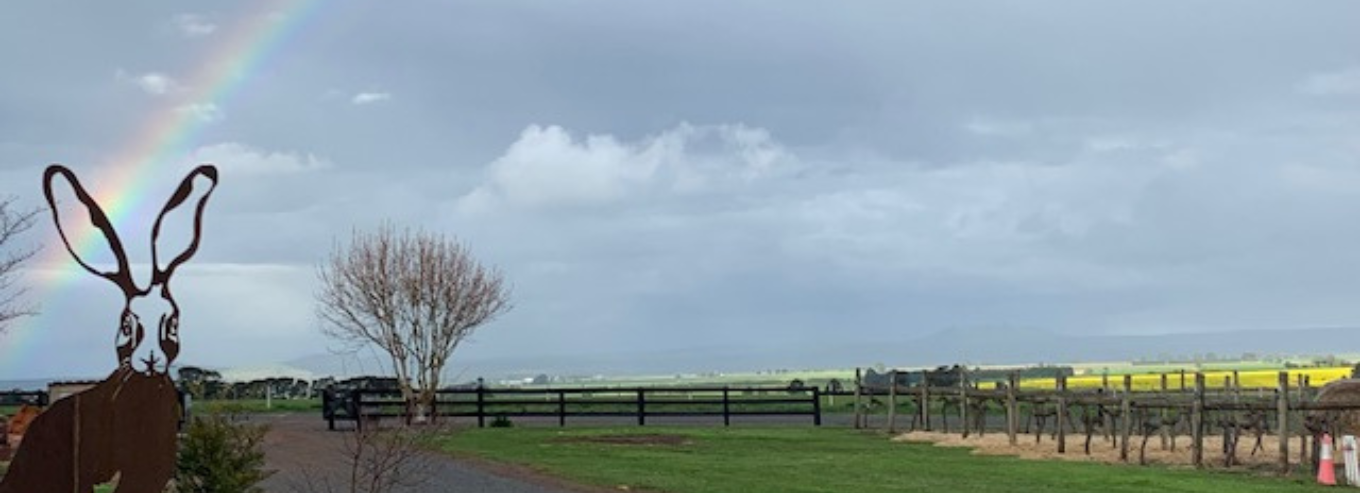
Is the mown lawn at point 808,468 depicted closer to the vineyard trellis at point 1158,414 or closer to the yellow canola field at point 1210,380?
the vineyard trellis at point 1158,414

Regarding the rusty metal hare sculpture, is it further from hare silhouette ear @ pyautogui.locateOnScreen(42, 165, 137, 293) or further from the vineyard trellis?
the vineyard trellis

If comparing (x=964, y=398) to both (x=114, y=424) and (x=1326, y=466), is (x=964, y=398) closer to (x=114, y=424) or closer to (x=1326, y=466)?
(x=1326, y=466)

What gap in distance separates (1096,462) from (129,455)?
21.6m

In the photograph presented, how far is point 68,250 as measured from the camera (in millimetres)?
6078

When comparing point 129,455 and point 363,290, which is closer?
point 129,455

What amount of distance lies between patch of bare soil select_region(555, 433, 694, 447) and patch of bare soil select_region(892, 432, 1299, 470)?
5850mm

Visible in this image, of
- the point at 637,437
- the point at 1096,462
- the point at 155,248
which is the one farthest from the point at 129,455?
the point at 637,437

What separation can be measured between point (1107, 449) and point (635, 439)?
1014 cm

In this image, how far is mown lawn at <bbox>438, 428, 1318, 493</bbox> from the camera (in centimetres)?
1873

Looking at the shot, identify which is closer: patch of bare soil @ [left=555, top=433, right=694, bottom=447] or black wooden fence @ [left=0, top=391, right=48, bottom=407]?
patch of bare soil @ [left=555, top=433, right=694, bottom=447]

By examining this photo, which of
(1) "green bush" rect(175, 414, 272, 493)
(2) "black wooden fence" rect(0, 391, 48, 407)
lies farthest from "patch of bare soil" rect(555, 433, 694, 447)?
(2) "black wooden fence" rect(0, 391, 48, 407)

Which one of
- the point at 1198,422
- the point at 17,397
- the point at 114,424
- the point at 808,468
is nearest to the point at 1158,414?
the point at 1198,422

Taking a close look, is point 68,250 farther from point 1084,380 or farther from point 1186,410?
point 1084,380

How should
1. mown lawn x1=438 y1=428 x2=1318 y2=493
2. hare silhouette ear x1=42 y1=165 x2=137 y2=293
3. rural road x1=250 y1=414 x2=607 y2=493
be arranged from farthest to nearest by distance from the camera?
mown lawn x1=438 y1=428 x2=1318 y2=493
rural road x1=250 y1=414 x2=607 y2=493
hare silhouette ear x1=42 y1=165 x2=137 y2=293
